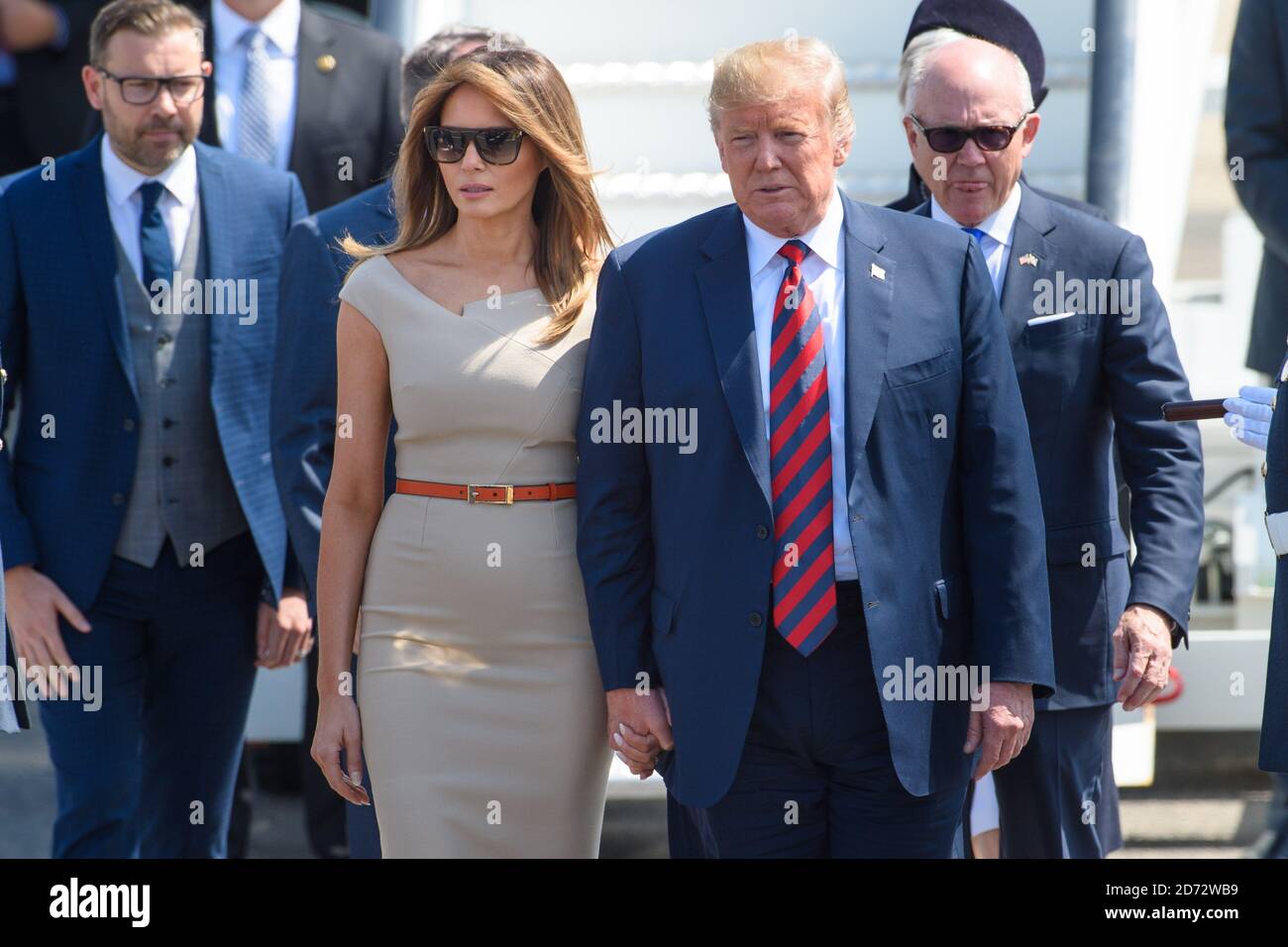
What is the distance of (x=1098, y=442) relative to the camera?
349 cm

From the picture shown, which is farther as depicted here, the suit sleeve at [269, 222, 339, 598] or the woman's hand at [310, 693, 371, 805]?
the suit sleeve at [269, 222, 339, 598]

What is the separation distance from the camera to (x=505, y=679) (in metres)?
3.13

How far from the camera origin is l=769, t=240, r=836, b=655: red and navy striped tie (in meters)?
2.89

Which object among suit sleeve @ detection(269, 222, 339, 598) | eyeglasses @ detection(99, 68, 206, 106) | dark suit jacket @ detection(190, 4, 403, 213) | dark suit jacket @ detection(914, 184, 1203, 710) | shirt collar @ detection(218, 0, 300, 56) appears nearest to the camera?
dark suit jacket @ detection(914, 184, 1203, 710)

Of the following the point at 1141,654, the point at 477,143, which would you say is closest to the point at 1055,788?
the point at 1141,654

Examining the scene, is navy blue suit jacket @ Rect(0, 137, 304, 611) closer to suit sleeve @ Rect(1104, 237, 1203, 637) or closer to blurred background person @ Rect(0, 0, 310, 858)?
blurred background person @ Rect(0, 0, 310, 858)

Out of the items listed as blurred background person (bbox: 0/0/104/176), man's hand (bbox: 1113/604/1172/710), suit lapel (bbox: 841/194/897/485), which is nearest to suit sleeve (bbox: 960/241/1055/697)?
suit lapel (bbox: 841/194/897/485)

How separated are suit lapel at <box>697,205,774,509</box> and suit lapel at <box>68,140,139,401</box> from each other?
153 cm

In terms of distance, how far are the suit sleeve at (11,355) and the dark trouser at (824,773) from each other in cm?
180

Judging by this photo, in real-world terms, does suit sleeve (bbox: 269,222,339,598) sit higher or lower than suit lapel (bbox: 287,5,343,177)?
lower

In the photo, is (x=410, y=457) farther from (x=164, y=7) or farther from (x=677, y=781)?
(x=164, y=7)

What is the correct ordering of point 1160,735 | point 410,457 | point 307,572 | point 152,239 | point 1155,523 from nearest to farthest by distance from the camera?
1. point 410,457
2. point 1155,523
3. point 307,572
4. point 152,239
5. point 1160,735

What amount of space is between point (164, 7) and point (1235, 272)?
3284 millimetres
